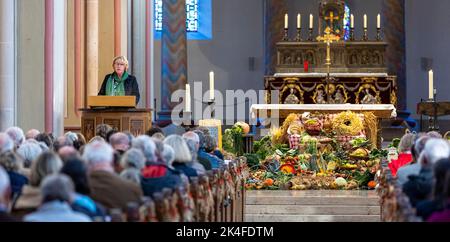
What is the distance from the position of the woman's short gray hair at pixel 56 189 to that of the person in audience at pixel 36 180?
0.85m

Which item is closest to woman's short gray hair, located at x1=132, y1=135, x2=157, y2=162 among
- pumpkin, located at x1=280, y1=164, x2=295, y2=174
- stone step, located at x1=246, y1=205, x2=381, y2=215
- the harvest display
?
stone step, located at x1=246, y1=205, x2=381, y2=215

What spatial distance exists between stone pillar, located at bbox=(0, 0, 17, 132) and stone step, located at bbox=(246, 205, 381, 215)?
3701mm

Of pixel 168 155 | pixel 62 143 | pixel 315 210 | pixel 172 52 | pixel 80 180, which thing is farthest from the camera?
pixel 172 52

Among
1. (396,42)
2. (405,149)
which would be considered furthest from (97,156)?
(396,42)

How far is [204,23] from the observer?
33062mm

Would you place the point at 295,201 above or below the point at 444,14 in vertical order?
below

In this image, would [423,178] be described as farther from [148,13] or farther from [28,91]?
[148,13]

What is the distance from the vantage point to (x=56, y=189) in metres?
Result: 5.34

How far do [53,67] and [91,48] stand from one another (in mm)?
5231

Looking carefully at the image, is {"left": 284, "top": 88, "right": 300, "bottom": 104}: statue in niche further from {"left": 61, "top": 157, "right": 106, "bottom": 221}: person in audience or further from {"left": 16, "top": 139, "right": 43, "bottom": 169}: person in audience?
{"left": 61, "top": 157, "right": 106, "bottom": 221}: person in audience

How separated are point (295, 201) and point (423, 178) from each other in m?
6.15

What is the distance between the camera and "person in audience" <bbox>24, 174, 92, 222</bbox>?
5.34 meters

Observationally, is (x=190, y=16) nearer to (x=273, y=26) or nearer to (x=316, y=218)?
(x=273, y=26)
